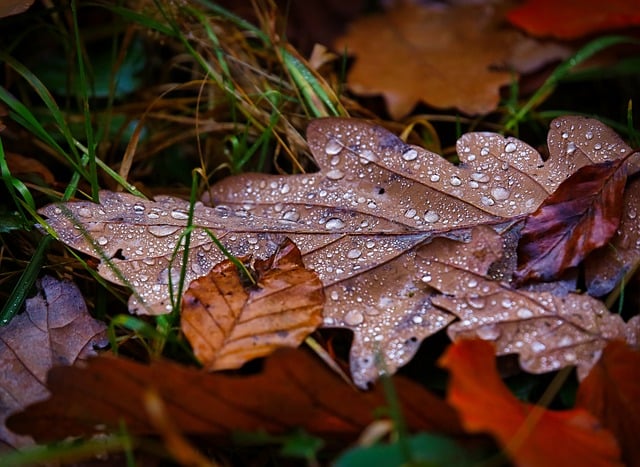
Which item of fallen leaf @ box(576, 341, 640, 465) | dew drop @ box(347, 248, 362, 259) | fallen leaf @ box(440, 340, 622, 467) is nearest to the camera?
fallen leaf @ box(440, 340, 622, 467)

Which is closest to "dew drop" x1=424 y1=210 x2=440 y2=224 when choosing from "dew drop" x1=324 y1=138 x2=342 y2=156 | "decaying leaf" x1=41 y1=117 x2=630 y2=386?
"decaying leaf" x1=41 y1=117 x2=630 y2=386

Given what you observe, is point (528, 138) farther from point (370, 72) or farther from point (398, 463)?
point (398, 463)

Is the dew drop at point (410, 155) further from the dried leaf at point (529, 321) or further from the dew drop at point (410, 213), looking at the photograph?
the dried leaf at point (529, 321)

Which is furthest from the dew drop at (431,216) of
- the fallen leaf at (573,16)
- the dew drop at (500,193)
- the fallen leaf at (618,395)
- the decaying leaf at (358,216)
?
the fallen leaf at (573,16)

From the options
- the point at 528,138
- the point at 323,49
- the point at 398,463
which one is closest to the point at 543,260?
the point at 398,463

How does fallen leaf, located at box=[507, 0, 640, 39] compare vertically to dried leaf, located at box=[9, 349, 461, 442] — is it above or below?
above

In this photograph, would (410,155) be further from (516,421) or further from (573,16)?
(573,16)

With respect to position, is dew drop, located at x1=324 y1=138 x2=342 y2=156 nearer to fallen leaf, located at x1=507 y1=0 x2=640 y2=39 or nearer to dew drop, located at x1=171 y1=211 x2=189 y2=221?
dew drop, located at x1=171 y1=211 x2=189 y2=221
